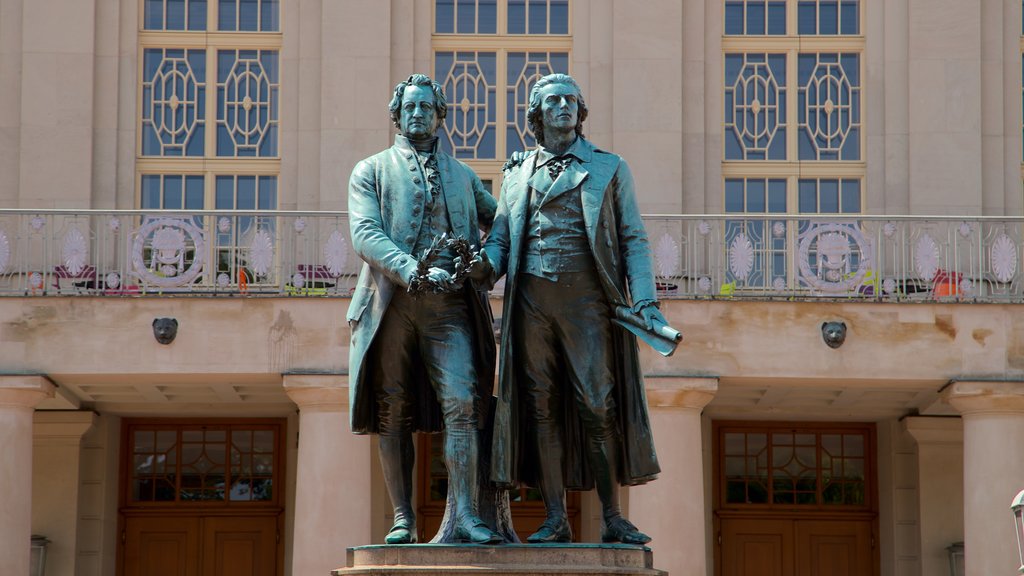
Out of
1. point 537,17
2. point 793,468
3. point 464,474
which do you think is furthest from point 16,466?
point 464,474

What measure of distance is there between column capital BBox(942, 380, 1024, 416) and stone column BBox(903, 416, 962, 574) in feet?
12.3

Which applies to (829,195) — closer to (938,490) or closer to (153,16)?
(938,490)

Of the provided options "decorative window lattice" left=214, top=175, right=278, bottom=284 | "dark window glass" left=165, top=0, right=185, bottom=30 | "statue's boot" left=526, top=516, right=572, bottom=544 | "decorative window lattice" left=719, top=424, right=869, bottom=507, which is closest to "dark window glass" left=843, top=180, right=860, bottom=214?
"decorative window lattice" left=719, top=424, right=869, bottom=507

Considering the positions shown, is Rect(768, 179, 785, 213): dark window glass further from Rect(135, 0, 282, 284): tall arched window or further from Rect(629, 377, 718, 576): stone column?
Rect(135, 0, 282, 284): tall arched window

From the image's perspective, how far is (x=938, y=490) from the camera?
27703 mm

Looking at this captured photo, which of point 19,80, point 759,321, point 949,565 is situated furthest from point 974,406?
point 19,80

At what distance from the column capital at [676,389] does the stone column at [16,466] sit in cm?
704

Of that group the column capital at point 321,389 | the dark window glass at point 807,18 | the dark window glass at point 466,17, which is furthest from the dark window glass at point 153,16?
the dark window glass at point 807,18

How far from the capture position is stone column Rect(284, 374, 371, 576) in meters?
23.3

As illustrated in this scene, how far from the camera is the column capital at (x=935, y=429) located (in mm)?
27484

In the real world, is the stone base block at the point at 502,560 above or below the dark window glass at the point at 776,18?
below

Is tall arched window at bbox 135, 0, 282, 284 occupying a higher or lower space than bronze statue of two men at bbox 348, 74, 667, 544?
higher

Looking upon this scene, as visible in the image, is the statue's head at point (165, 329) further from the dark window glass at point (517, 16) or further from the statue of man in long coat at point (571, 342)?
the statue of man in long coat at point (571, 342)

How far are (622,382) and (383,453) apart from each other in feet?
4.49
